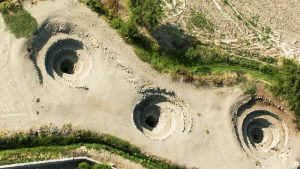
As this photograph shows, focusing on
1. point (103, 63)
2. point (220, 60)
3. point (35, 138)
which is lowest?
point (35, 138)

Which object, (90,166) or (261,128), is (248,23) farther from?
(90,166)

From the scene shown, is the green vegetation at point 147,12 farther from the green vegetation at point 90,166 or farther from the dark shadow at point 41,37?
the green vegetation at point 90,166

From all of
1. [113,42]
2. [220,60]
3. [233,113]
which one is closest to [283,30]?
[220,60]

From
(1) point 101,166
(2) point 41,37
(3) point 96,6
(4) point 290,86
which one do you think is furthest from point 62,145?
(4) point 290,86

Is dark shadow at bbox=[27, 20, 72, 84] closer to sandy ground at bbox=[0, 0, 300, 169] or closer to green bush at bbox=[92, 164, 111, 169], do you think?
sandy ground at bbox=[0, 0, 300, 169]

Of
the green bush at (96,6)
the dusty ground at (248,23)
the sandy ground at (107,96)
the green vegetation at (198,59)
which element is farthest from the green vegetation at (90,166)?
the dusty ground at (248,23)

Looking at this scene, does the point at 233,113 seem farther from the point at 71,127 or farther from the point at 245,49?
the point at 71,127
